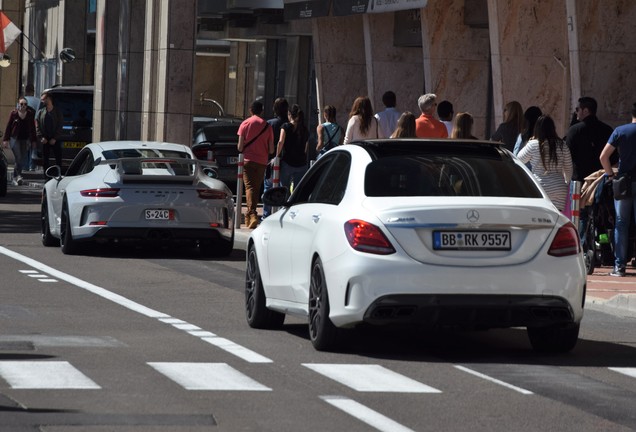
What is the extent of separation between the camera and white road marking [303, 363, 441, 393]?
32.4 ft

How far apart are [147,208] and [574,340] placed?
29.5ft

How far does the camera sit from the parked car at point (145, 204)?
20.0 m

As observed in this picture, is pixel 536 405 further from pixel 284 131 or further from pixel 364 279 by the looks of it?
pixel 284 131

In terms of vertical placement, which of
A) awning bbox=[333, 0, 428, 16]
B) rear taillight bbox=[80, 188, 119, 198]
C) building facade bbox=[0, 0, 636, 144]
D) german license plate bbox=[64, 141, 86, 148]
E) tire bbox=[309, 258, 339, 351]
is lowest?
tire bbox=[309, 258, 339, 351]

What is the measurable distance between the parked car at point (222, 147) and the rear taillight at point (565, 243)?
20972mm

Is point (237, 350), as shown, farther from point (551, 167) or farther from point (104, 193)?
point (104, 193)

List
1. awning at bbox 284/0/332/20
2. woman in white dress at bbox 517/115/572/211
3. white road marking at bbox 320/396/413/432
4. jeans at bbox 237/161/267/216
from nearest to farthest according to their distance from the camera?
white road marking at bbox 320/396/413/432
woman in white dress at bbox 517/115/572/211
jeans at bbox 237/161/267/216
awning at bbox 284/0/332/20

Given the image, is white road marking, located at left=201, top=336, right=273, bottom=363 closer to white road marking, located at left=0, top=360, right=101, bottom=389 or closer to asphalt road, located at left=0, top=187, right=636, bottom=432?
asphalt road, located at left=0, top=187, right=636, bottom=432

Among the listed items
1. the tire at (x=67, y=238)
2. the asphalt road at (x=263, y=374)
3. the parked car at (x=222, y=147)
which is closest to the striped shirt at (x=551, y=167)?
the asphalt road at (x=263, y=374)

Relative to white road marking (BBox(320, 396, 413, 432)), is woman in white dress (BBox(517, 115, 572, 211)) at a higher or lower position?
higher

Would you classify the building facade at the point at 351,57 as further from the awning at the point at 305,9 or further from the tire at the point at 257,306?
the tire at the point at 257,306

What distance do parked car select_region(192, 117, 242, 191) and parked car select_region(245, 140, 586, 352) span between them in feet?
67.1

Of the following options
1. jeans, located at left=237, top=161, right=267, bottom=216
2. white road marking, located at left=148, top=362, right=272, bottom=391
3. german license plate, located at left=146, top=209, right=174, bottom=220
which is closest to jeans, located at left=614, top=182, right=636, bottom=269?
german license plate, located at left=146, top=209, right=174, bottom=220

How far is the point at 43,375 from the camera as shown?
10109 mm
